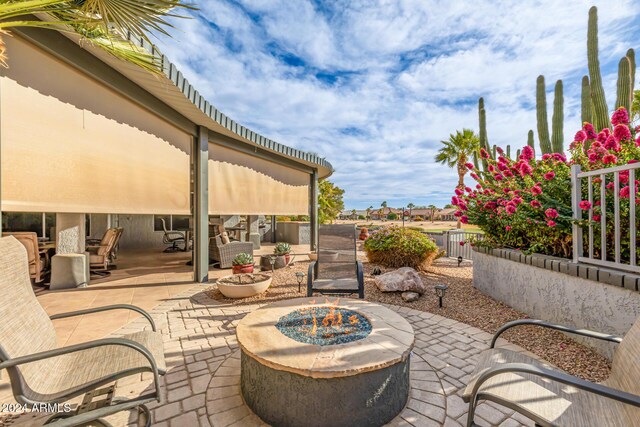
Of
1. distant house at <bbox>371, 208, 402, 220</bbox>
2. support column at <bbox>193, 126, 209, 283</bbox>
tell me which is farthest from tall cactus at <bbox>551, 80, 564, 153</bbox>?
distant house at <bbox>371, 208, 402, 220</bbox>

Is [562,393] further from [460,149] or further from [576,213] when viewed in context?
[460,149]

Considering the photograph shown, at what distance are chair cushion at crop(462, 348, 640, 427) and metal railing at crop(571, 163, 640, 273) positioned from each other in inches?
72.3

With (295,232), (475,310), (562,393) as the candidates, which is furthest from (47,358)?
(295,232)

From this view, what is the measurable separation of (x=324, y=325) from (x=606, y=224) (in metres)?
3.38

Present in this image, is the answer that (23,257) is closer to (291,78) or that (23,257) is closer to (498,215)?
(498,215)

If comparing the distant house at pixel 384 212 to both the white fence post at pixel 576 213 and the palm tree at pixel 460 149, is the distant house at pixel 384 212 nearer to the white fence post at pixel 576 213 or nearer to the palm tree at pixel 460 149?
the palm tree at pixel 460 149

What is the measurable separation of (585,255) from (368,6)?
17.1 ft

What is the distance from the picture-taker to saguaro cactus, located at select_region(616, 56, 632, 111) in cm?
738

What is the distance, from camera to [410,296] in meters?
4.50

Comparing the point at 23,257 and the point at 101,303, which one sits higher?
the point at 23,257

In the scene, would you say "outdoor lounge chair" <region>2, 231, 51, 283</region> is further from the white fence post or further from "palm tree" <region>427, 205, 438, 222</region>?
"palm tree" <region>427, 205, 438, 222</region>

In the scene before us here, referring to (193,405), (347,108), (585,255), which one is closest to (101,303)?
(193,405)

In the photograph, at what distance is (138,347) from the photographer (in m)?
1.59

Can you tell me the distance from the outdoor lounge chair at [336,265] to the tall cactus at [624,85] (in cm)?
837
